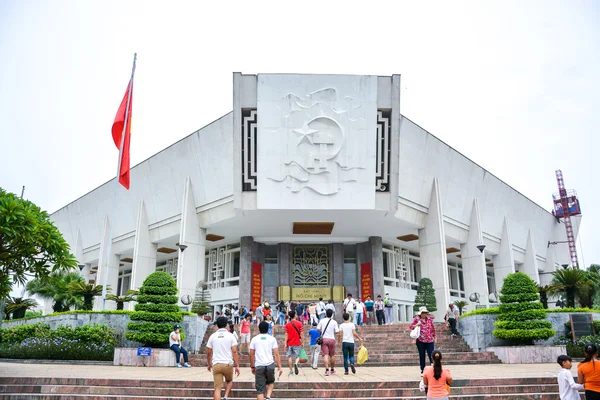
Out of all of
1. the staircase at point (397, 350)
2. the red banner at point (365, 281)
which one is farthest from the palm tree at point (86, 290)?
the red banner at point (365, 281)

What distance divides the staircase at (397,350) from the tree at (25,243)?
5847 mm

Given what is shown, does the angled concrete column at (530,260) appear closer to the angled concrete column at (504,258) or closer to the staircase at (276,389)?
the angled concrete column at (504,258)

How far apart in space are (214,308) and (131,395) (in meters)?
20.9

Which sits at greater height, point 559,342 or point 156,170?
point 156,170

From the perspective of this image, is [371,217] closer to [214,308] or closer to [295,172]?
[295,172]

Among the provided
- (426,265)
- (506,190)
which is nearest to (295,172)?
(426,265)

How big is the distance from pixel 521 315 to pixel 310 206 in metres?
10.5

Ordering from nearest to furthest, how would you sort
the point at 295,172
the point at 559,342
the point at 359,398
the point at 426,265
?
the point at 359,398 → the point at 559,342 → the point at 295,172 → the point at 426,265

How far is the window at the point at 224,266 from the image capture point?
29.3m

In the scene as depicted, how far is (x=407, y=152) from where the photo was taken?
25.2 m

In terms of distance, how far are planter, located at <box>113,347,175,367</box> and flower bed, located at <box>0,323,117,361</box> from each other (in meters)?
0.61

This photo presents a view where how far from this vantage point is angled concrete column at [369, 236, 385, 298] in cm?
2719

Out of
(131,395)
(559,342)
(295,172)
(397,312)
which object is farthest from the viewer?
(397,312)

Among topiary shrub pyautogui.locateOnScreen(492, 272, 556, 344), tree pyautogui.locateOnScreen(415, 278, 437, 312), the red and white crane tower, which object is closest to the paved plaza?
topiary shrub pyautogui.locateOnScreen(492, 272, 556, 344)
